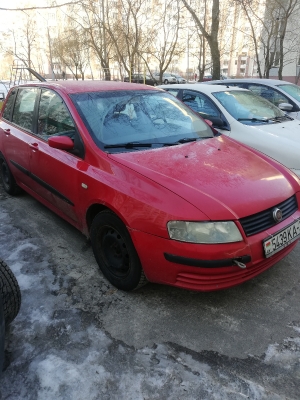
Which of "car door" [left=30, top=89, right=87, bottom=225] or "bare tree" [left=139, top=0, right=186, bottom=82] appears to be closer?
"car door" [left=30, top=89, right=87, bottom=225]

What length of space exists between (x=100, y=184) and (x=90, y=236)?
0.54m

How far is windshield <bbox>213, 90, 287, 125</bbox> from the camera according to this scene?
4953 millimetres

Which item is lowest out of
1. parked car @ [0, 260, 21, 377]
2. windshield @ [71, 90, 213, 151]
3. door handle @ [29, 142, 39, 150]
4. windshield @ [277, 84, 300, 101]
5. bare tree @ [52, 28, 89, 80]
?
parked car @ [0, 260, 21, 377]

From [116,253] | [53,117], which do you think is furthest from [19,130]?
[116,253]

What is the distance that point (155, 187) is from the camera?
226 cm

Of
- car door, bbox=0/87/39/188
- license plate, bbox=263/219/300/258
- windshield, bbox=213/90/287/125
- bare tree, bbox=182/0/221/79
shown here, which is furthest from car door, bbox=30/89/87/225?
bare tree, bbox=182/0/221/79

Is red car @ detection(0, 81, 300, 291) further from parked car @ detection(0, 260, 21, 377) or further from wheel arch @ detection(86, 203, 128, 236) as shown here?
parked car @ detection(0, 260, 21, 377)

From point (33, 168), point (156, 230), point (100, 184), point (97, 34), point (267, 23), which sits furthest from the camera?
point (97, 34)

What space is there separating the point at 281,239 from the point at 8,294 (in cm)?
189

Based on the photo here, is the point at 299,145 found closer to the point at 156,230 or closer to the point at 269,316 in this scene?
the point at 269,316

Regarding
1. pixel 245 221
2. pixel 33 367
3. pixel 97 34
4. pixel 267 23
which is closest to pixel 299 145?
pixel 245 221

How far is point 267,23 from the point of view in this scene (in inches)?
685

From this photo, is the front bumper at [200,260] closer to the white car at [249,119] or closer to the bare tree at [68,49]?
the white car at [249,119]

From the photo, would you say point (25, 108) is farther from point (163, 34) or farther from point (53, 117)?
point (163, 34)
